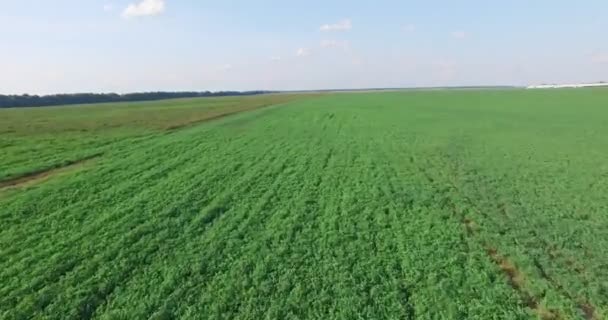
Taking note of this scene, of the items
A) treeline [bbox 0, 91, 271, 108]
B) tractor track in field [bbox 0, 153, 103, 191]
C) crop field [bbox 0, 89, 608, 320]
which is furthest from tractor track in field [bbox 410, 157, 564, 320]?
treeline [bbox 0, 91, 271, 108]

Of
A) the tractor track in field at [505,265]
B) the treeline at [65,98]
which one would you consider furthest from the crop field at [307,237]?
the treeline at [65,98]

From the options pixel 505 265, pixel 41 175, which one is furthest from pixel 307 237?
pixel 41 175

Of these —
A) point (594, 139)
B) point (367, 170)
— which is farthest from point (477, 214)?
point (594, 139)

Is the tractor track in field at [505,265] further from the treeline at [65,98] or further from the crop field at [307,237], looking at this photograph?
the treeline at [65,98]

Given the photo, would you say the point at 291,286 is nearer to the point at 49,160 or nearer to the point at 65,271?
the point at 65,271

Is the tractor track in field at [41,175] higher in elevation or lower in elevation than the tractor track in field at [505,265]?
higher

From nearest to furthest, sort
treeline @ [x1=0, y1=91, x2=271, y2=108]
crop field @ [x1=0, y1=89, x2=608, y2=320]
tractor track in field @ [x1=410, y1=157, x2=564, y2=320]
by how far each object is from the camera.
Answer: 1. tractor track in field @ [x1=410, y1=157, x2=564, y2=320]
2. crop field @ [x1=0, y1=89, x2=608, y2=320]
3. treeline @ [x1=0, y1=91, x2=271, y2=108]

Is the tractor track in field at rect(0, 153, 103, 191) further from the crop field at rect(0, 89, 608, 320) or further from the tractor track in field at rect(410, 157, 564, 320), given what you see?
the tractor track in field at rect(410, 157, 564, 320)

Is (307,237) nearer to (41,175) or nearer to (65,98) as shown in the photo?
(41,175)
